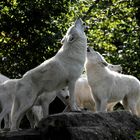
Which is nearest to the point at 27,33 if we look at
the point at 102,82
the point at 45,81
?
the point at 102,82

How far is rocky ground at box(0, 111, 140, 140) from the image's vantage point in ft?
36.3

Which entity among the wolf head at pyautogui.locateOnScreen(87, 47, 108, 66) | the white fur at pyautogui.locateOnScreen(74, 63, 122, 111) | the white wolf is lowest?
the white fur at pyautogui.locateOnScreen(74, 63, 122, 111)

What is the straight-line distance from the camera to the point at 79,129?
11.1 meters

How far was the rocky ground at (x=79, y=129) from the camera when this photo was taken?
11.1m

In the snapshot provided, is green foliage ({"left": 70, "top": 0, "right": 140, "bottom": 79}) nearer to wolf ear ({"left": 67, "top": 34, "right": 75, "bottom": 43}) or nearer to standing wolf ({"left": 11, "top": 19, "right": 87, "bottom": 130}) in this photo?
wolf ear ({"left": 67, "top": 34, "right": 75, "bottom": 43})

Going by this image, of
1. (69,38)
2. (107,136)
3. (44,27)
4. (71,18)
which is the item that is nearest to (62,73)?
(69,38)

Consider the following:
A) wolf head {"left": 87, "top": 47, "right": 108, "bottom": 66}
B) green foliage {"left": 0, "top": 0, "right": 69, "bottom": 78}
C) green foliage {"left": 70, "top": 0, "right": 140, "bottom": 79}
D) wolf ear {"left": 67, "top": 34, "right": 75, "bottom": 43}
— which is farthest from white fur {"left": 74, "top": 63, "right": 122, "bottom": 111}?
green foliage {"left": 70, "top": 0, "right": 140, "bottom": 79}

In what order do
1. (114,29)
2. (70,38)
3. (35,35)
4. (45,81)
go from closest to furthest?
(45,81)
(70,38)
(35,35)
(114,29)

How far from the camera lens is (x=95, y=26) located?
22641 millimetres

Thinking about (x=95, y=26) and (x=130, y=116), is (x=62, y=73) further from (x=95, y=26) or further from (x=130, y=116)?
(x=95, y=26)

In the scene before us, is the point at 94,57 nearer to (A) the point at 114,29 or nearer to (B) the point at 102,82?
(B) the point at 102,82

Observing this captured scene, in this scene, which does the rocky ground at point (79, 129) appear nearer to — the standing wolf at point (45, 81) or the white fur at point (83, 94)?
the standing wolf at point (45, 81)

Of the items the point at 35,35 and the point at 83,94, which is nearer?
the point at 83,94

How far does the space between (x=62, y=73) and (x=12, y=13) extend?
A: 794 centimetres
